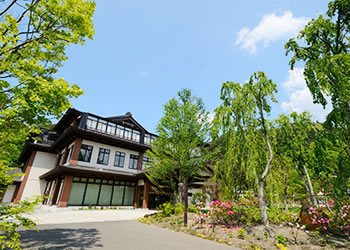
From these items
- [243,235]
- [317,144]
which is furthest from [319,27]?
[243,235]

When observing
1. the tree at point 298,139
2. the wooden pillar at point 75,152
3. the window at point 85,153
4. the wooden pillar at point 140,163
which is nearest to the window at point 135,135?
the wooden pillar at point 140,163

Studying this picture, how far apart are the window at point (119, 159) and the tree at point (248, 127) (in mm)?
14396

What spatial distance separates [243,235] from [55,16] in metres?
10.2

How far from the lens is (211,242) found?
6672 millimetres

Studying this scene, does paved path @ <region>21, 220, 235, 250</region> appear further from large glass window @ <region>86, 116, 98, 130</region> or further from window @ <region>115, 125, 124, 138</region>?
window @ <region>115, 125, 124, 138</region>

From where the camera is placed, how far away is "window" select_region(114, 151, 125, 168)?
19933 millimetres

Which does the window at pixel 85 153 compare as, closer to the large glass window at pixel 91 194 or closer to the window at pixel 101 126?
the window at pixel 101 126

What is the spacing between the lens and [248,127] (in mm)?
8609

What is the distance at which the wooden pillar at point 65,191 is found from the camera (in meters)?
15.2

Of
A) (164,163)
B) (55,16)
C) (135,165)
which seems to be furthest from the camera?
(135,165)

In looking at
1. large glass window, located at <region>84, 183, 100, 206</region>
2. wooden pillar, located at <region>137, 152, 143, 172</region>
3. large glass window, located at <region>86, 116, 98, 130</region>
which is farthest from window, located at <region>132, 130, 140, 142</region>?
large glass window, located at <region>84, 183, 100, 206</region>

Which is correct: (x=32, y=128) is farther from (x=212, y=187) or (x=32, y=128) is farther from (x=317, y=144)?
(x=212, y=187)

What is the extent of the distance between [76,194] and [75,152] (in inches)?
159

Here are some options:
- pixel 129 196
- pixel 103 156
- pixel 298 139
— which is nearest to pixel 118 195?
pixel 129 196
